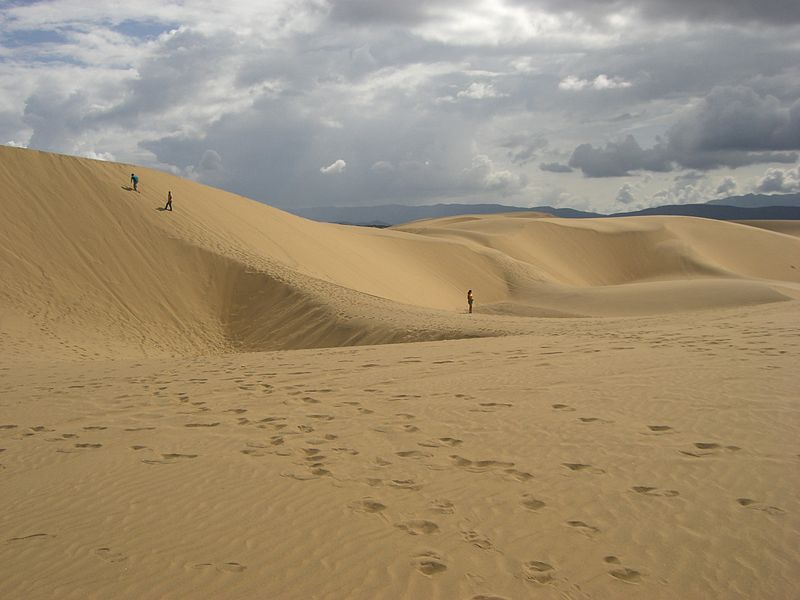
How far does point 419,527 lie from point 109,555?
1.97m

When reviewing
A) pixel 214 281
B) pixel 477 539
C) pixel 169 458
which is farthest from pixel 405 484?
pixel 214 281

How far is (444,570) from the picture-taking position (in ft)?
Result: 12.2

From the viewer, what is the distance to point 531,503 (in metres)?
4.57

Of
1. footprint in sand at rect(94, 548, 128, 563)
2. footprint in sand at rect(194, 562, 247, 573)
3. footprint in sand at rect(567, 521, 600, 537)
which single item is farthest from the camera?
footprint in sand at rect(567, 521, 600, 537)

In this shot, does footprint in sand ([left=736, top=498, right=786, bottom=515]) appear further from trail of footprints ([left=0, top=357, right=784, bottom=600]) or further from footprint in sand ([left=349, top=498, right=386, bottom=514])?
footprint in sand ([left=349, top=498, right=386, bottom=514])

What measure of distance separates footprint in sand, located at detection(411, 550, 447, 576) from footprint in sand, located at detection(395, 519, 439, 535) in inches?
10.4

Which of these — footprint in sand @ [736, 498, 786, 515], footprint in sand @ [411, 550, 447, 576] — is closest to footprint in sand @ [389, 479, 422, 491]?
footprint in sand @ [411, 550, 447, 576]

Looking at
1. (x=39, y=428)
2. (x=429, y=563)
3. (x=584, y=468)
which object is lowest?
(x=39, y=428)

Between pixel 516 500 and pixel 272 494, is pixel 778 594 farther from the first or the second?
pixel 272 494

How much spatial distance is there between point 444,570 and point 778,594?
1788mm

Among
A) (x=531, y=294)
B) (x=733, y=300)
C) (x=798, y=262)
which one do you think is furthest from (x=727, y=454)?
(x=798, y=262)

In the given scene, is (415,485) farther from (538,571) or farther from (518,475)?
(538,571)

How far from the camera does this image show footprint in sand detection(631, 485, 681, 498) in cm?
Answer: 464

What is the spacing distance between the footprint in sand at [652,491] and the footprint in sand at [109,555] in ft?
11.7
